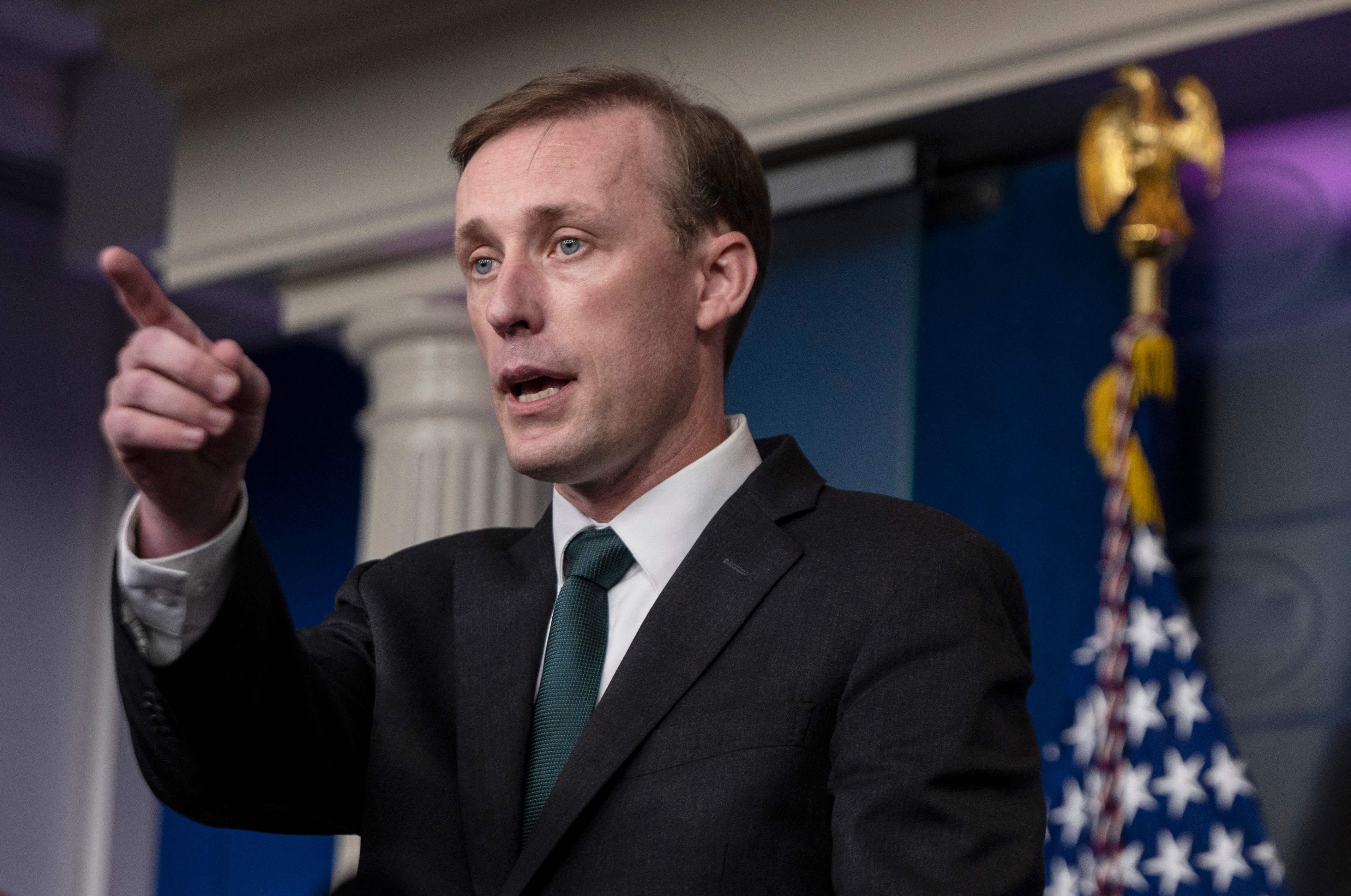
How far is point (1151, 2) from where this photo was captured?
322 centimetres

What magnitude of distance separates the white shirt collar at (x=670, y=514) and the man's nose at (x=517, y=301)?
0.57 feet

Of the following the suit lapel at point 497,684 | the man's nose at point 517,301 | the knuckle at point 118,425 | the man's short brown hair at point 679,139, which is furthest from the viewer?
the man's short brown hair at point 679,139

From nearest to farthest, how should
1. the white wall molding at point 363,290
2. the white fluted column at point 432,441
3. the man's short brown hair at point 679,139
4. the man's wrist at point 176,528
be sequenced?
the man's wrist at point 176,528
the man's short brown hair at point 679,139
the white fluted column at point 432,441
the white wall molding at point 363,290

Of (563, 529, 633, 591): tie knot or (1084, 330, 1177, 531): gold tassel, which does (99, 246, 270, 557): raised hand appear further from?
(1084, 330, 1177, 531): gold tassel

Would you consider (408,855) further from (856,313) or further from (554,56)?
(554,56)

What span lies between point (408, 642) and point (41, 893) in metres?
4.86

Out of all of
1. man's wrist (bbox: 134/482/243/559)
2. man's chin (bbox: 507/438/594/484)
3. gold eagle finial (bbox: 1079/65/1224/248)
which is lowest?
man's wrist (bbox: 134/482/243/559)

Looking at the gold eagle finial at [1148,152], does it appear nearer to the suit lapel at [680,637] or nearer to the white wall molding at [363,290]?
the white wall molding at [363,290]

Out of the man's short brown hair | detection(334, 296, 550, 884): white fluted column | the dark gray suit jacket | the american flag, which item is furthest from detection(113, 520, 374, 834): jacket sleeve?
detection(334, 296, 550, 884): white fluted column

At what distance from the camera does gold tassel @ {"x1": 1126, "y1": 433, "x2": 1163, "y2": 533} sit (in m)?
3.21

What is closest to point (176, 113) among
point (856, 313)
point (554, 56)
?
point (554, 56)

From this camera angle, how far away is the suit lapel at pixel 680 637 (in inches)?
48.5

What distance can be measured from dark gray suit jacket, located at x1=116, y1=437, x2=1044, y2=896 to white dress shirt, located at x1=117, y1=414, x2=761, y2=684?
0.06 ft

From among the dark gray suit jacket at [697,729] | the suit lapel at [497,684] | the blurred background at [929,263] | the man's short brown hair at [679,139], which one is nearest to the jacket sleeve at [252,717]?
the dark gray suit jacket at [697,729]
